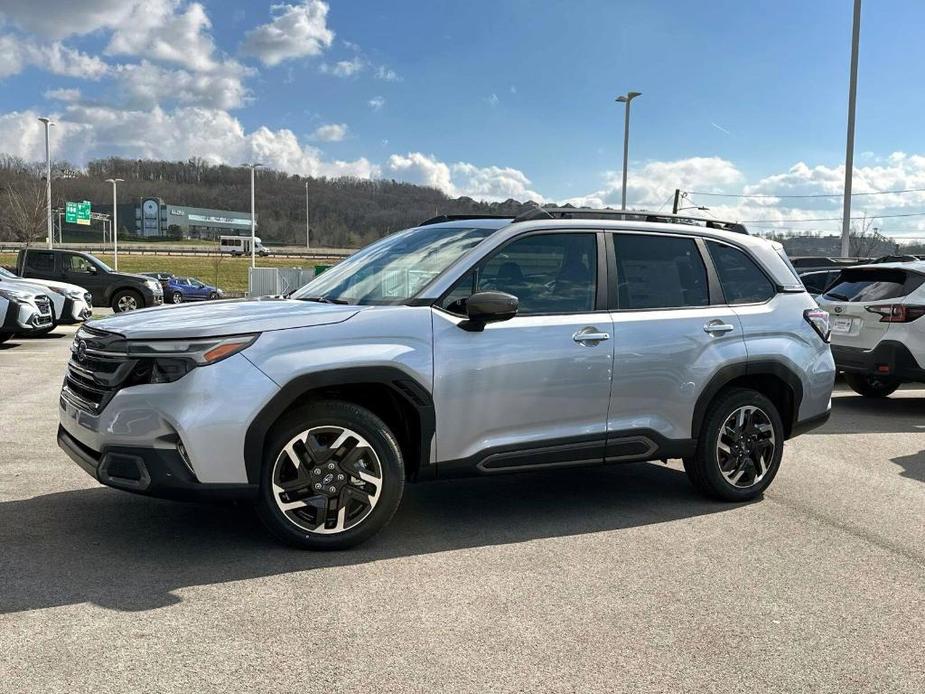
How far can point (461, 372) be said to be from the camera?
443cm

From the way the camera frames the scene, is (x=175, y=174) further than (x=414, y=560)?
Yes

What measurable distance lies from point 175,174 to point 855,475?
579 feet

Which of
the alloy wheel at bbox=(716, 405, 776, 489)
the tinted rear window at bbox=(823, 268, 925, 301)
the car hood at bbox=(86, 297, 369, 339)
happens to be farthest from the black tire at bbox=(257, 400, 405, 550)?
the tinted rear window at bbox=(823, 268, 925, 301)

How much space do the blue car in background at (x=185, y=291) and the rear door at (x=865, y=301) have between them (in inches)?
1375

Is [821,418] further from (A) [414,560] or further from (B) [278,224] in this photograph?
(B) [278,224]

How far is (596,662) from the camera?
3180 mm

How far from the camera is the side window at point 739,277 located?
18.3 ft

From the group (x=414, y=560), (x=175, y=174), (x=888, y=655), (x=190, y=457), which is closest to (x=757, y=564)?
(x=888, y=655)

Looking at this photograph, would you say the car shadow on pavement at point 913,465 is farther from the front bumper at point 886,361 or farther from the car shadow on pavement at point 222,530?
the car shadow on pavement at point 222,530

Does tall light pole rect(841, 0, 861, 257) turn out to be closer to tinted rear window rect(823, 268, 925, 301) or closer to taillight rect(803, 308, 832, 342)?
tinted rear window rect(823, 268, 925, 301)

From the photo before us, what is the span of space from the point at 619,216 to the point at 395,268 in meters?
1.48

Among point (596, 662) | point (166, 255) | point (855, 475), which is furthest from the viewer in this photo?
point (166, 255)

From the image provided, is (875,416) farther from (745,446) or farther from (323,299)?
(323,299)

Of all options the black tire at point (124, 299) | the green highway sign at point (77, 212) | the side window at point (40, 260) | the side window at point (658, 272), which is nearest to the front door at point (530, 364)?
the side window at point (658, 272)
